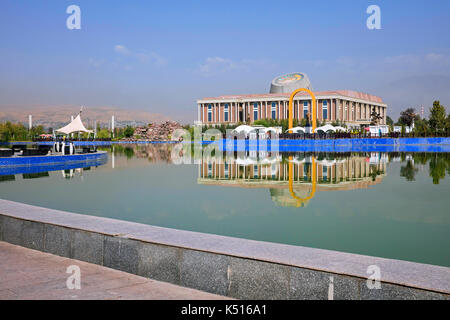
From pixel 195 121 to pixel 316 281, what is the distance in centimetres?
10771

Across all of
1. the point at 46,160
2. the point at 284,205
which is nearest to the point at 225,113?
the point at 46,160

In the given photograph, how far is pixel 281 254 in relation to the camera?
13.0 feet

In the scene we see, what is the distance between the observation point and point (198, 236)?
4621mm

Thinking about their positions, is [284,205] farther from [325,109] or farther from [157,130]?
[157,130]

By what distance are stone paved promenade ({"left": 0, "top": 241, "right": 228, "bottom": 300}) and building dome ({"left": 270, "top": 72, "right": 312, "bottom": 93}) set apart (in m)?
99.6

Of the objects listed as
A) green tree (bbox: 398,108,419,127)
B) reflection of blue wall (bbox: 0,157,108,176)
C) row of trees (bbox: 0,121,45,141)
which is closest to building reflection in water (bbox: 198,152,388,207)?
reflection of blue wall (bbox: 0,157,108,176)

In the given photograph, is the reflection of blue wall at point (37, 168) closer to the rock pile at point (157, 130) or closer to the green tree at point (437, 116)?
the green tree at point (437, 116)

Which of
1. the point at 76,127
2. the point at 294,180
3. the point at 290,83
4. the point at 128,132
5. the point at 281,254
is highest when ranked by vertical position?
the point at 290,83

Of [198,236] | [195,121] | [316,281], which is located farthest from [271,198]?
[195,121]

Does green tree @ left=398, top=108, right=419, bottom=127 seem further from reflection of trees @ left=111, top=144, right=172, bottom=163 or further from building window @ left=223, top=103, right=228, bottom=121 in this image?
reflection of trees @ left=111, top=144, right=172, bottom=163

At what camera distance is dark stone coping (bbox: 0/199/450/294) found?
11.1 ft

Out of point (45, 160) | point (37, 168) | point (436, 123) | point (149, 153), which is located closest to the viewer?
point (37, 168)

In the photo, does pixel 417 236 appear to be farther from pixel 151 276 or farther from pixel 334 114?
pixel 334 114

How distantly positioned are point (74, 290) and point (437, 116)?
68035mm
